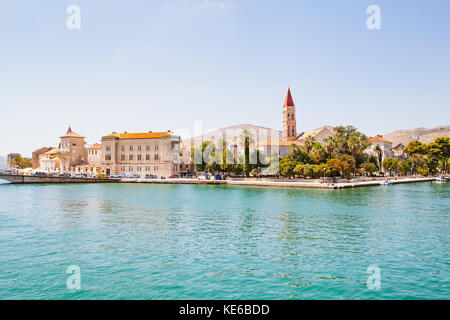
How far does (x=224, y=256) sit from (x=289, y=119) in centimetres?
11338

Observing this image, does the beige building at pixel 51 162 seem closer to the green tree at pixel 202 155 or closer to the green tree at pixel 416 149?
the green tree at pixel 202 155

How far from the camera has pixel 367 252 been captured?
15.6m

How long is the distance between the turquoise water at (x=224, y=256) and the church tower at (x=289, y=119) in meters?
99.7

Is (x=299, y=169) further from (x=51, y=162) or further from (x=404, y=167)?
(x=51, y=162)

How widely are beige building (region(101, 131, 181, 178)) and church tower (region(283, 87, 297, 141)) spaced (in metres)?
46.6

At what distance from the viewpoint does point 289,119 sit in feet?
408

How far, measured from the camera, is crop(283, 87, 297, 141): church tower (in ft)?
408

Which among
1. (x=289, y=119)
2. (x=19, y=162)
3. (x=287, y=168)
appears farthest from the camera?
(x=19, y=162)

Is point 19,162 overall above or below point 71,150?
below

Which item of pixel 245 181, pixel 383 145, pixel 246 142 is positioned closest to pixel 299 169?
pixel 245 181

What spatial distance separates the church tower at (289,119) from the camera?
124312 mm

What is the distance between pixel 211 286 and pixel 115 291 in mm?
3052

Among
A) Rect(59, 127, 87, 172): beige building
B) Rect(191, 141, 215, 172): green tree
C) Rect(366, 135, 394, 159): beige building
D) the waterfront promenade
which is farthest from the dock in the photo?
Rect(366, 135, 394, 159): beige building
